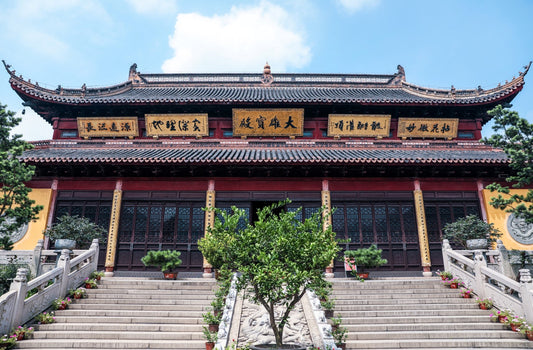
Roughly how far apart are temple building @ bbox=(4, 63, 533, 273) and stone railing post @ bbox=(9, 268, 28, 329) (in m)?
4.53

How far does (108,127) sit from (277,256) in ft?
40.5

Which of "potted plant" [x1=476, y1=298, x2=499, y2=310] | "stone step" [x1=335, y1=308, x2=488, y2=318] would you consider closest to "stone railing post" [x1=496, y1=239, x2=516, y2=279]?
"potted plant" [x1=476, y1=298, x2=499, y2=310]

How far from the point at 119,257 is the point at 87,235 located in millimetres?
1732

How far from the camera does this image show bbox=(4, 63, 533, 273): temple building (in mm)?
12000

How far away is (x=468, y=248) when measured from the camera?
10.2m

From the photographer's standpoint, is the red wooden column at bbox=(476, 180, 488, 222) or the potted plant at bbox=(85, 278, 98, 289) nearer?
the potted plant at bbox=(85, 278, 98, 289)

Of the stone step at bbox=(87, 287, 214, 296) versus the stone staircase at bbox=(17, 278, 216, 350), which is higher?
the stone step at bbox=(87, 287, 214, 296)

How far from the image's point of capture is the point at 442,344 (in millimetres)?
6504

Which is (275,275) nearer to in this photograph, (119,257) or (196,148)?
(119,257)

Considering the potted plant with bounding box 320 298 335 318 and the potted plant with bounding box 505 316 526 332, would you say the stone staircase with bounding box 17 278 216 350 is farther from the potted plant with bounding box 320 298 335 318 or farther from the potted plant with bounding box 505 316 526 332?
the potted plant with bounding box 505 316 526 332

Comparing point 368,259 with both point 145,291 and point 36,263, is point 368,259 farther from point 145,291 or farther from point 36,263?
point 36,263

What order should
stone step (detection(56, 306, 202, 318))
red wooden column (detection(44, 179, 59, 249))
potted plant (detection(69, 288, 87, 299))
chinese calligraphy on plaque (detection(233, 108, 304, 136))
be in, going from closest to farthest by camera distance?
stone step (detection(56, 306, 202, 318))
potted plant (detection(69, 288, 87, 299))
red wooden column (detection(44, 179, 59, 249))
chinese calligraphy on plaque (detection(233, 108, 304, 136))

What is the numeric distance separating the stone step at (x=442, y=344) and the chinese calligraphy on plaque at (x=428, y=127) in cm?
1006

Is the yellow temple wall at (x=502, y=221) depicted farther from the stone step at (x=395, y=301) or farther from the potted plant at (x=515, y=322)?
the potted plant at (x=515, y=322)
